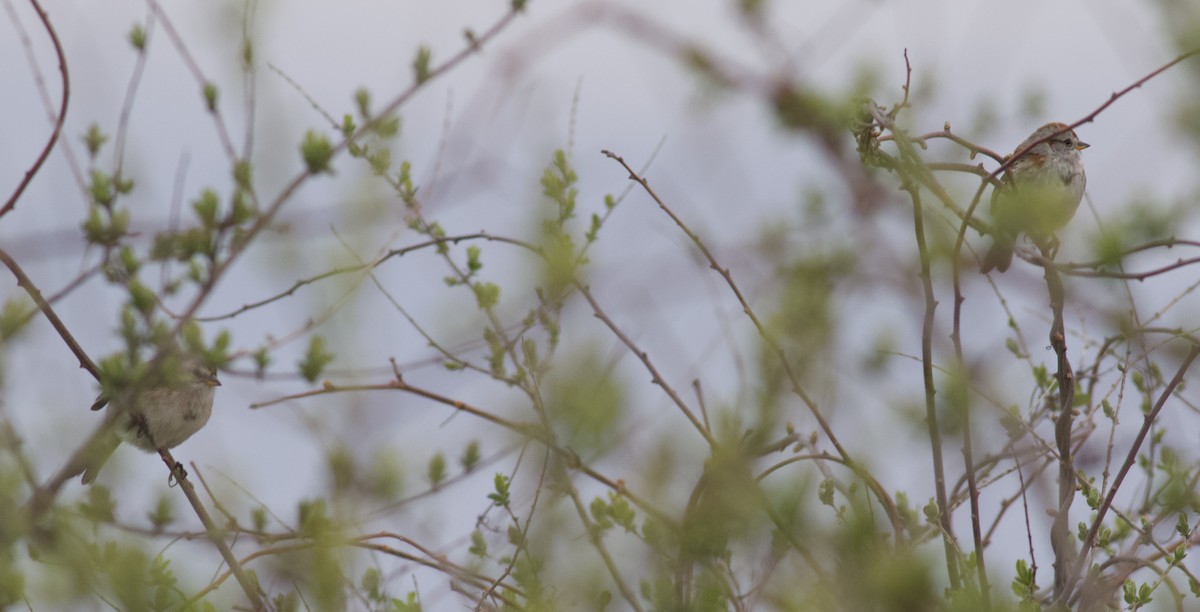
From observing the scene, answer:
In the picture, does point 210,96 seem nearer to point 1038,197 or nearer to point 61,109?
point 61,109

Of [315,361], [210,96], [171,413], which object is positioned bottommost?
[315,361]

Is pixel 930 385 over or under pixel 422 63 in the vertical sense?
under

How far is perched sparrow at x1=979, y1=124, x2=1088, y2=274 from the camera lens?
263cm

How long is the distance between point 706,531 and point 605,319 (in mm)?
1390

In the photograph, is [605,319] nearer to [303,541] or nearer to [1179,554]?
[303,541]

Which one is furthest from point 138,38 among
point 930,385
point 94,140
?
point 930,385

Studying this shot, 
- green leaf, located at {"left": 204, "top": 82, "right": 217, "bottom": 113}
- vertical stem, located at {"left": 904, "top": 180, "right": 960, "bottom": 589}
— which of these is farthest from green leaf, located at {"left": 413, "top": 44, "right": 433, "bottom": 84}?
vertical stem, located at {"left": 904, "top": 180, "right": 960, "bottom": 589}

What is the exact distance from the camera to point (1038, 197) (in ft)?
8.77

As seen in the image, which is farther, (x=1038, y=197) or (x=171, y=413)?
(x=171, y=413)

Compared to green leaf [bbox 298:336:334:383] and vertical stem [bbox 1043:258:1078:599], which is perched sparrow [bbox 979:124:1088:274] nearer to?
vertical stem [bbox 1043:258:1078:599]

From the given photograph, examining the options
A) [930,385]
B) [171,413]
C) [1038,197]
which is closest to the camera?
[1038,197]

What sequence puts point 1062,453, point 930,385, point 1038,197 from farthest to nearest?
point 1062,453, point 930,385, point 1038,197

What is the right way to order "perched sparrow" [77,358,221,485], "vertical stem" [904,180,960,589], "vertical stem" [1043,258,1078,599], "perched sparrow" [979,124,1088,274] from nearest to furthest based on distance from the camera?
1. "perched sparrow" [979,124,1088,274]
2. "vertical stem" [904,180,960,589]
3. "vertical stem" [1043,258,1078,599]
4. "perched sparrow" [77,358,221,485]

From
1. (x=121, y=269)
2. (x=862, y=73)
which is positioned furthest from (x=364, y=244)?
(x=862, y=73)
